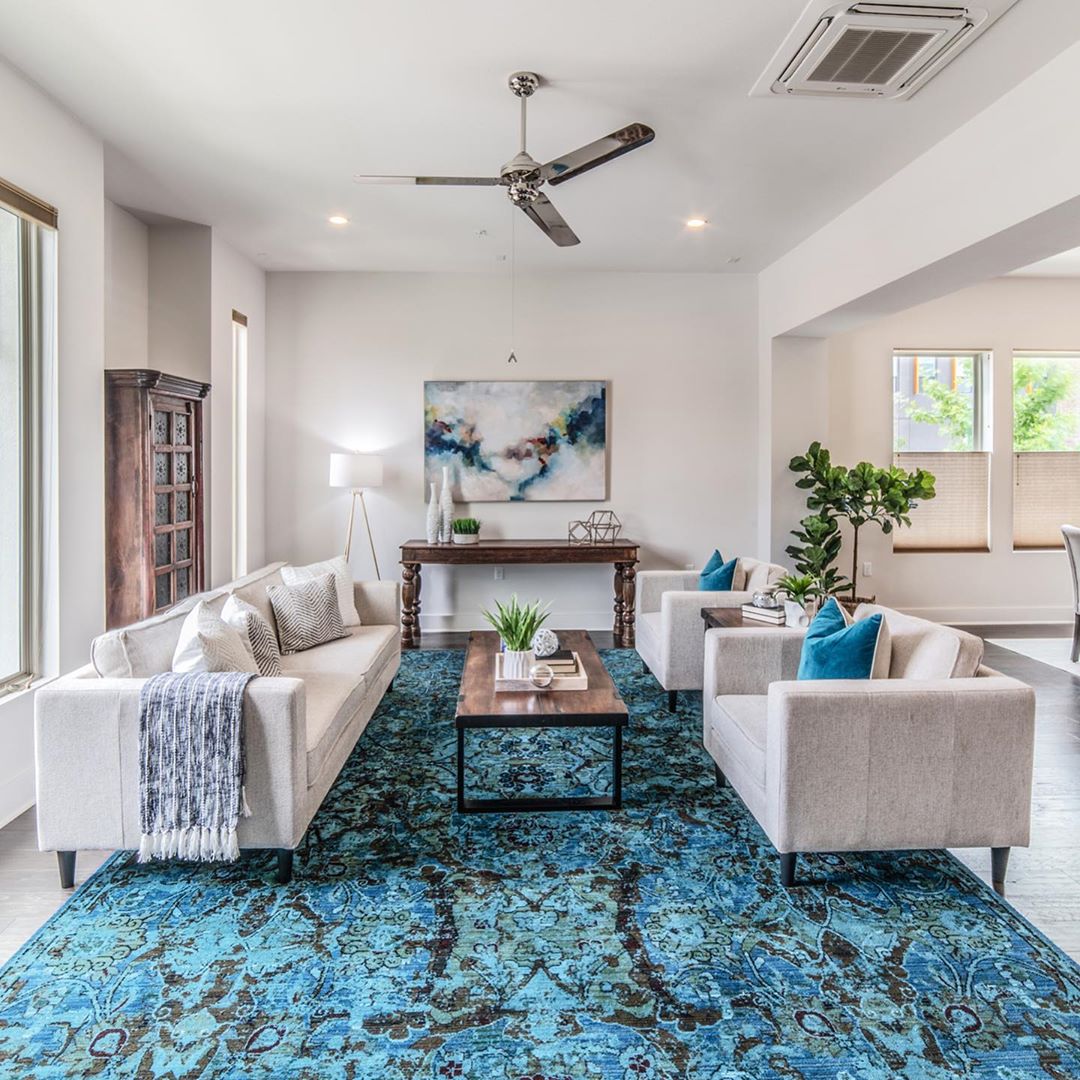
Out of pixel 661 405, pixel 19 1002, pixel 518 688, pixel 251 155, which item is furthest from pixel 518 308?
pixel 19 1002

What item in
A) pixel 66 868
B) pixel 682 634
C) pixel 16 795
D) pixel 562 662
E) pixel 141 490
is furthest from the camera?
pixel 682 634

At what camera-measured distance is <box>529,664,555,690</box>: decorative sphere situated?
3.21 meters

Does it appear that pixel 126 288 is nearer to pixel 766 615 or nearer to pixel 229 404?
pixel 229 404

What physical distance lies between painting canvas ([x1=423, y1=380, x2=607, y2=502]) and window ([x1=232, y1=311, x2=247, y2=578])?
1403 millimetres

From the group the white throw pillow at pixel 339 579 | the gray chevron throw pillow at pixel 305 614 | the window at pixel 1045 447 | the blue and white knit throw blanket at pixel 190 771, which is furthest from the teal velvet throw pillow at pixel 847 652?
the window at pixel 1045 447

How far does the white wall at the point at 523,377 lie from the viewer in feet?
20.6

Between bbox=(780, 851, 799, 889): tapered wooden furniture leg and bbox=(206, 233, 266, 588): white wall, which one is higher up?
bbox=(206, 233, 266, 588): white wall

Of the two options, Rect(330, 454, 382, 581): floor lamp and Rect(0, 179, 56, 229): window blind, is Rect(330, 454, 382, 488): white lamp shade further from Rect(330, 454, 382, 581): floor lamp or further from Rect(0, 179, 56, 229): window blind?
Rect(0, 179, 56, 229): window blind

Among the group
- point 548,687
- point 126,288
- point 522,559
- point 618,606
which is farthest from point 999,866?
point 126,288

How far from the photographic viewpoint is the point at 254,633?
3.14 m

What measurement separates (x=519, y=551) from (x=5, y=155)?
12.5 ft

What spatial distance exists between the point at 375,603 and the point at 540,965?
9.07ft

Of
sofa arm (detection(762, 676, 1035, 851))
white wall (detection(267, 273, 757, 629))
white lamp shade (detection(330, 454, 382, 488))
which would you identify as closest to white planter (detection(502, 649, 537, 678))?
Result: sofa arm (detection(762, 676, 1035, 851))

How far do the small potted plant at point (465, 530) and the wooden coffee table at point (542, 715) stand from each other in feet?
9.02
